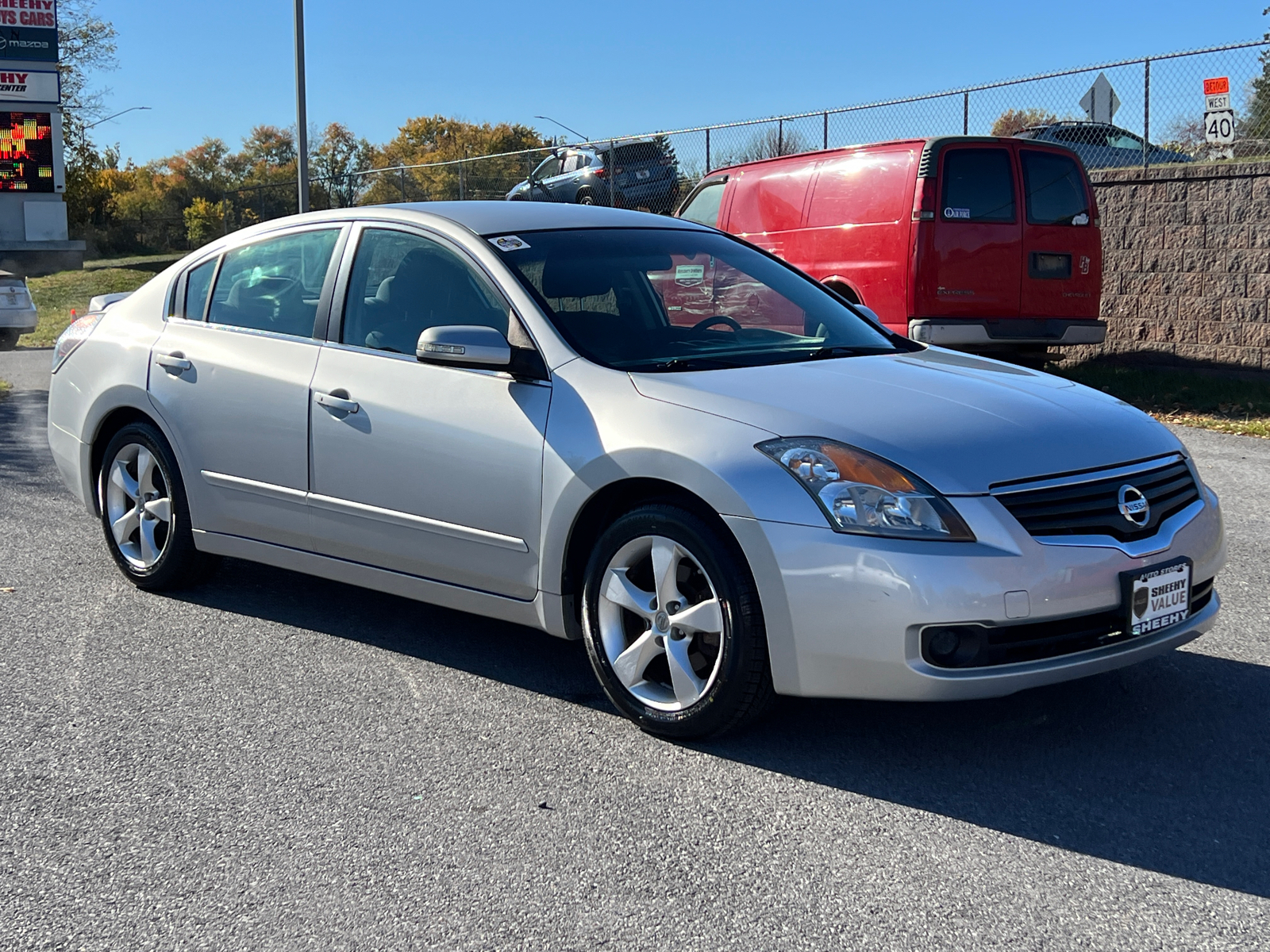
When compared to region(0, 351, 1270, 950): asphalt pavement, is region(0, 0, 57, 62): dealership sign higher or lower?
higher

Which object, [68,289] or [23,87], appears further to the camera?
[68,289]

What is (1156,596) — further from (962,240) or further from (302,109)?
(302,109)

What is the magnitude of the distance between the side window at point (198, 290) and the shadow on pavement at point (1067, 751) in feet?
5.56

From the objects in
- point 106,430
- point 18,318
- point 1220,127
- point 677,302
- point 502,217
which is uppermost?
point 1220,127

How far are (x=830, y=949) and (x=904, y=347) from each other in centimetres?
292

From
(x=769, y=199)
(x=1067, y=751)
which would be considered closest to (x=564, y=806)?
(x=1067, y=751)

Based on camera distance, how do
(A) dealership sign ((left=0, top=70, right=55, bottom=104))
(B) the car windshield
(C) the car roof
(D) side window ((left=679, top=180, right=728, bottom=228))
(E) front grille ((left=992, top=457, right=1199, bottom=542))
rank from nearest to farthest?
(E) front grille ((left=992, top=457, right=1199, bottom=542))
(B) the car windshield
(C) the car roof
(D) side window ((left=679, top=180, right=728, bottom=228))
(A) dealership sign ((left=0, top=70, right=55, bottom=104))

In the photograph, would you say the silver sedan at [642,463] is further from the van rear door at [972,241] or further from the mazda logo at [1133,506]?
the van rear door at [972,241]

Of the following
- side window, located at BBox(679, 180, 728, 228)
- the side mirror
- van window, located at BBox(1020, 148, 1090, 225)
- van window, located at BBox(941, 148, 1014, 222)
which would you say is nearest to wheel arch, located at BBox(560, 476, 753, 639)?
the side mirror

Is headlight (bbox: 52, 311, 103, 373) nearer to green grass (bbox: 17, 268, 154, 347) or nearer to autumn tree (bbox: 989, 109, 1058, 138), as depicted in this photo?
autumn tree (bbox: 989, 109, 1058, 138)

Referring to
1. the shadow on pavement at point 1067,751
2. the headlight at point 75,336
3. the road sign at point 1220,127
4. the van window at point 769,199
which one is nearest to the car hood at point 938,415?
the shadow on pavement at point 1067,751

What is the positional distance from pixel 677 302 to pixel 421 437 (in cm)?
119

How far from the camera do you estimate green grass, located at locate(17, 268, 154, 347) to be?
91.2 ft

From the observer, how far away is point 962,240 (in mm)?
11500
